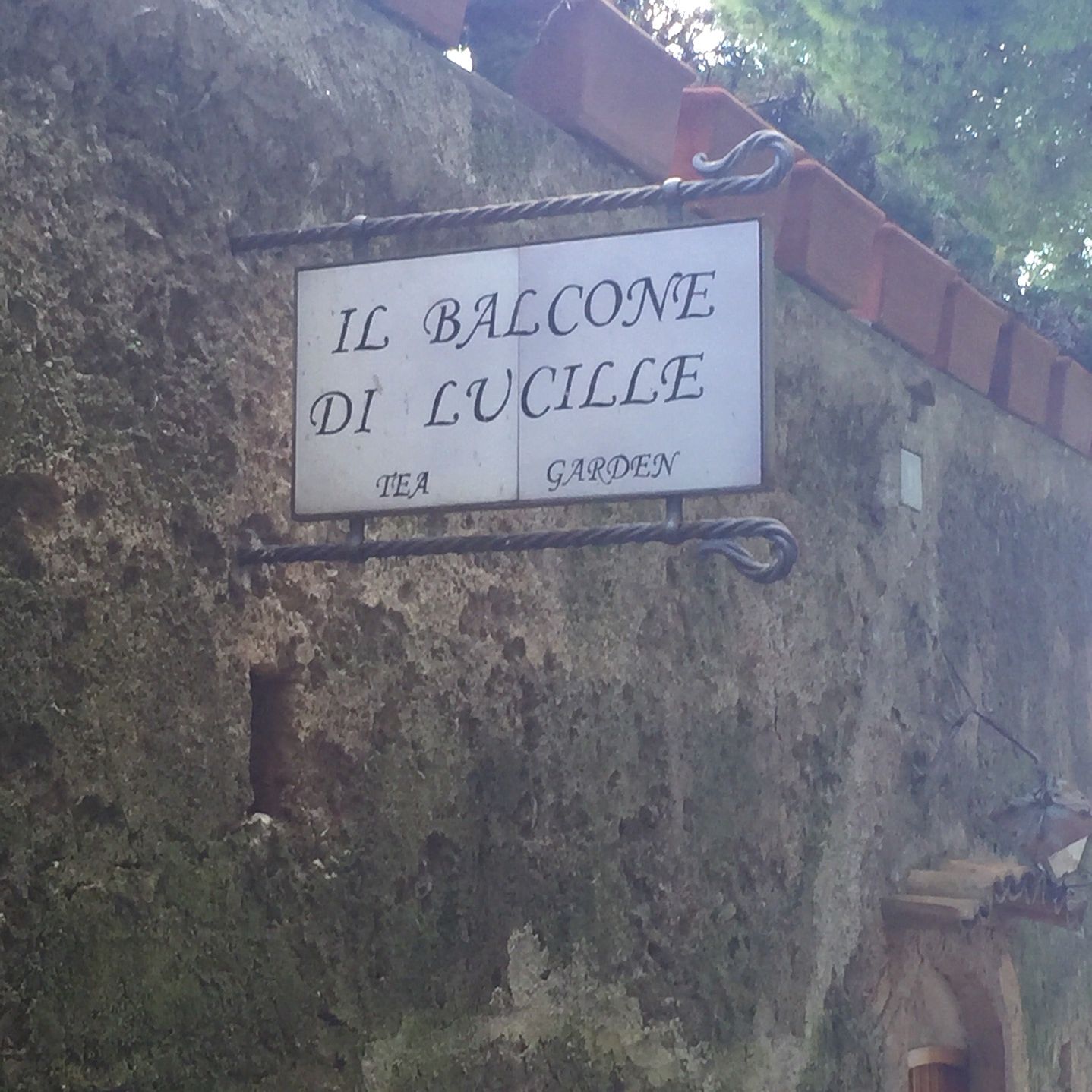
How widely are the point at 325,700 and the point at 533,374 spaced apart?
0.59 meters

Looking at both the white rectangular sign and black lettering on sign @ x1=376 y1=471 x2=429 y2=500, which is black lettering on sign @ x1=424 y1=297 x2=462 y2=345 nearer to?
the white rectangular sign

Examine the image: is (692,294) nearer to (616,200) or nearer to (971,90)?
(616,200)

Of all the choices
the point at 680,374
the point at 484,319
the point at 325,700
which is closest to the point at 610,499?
the point at 680,374

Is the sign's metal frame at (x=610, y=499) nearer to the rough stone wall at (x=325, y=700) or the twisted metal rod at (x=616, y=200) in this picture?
the twisted metal rod at (x=616, y=200)

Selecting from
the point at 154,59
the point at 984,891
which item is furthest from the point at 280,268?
the point at 984,891

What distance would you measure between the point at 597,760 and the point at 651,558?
1.48 ft

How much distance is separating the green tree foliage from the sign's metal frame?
148 inches

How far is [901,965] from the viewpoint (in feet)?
12.6

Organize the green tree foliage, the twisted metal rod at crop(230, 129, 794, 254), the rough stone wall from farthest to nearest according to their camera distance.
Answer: the green tree foliage
the twisted metal rod at crop(230, 129, 794, 254)
the rough stone wall

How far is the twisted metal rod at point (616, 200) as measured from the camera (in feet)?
6.41

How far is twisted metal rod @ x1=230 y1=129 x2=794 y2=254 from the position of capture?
6.41 feet

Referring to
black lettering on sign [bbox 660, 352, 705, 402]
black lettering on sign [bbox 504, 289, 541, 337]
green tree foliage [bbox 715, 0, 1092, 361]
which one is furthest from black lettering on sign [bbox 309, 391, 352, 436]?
green tree foliage [bbox 715, 0, 1092, 361]

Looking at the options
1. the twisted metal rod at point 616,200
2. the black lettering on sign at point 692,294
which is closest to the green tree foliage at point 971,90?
the twisted metal rod at point 616,200

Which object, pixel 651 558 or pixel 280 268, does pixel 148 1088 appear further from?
pixel 651 558
